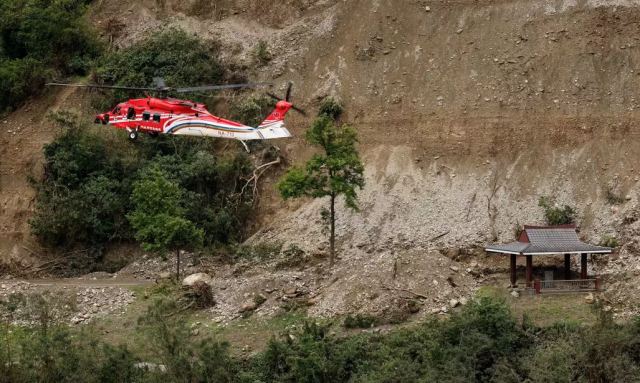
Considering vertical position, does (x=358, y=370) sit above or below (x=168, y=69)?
below

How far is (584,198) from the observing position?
55.8 m

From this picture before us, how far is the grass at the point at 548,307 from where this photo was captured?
47312mm

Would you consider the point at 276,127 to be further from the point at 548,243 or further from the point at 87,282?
the point at 548,243

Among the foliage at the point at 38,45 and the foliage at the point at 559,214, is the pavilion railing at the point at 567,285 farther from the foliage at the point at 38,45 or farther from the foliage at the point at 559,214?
the foliage at the point at 38,45

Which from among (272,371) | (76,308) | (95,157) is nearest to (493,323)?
(272,371)

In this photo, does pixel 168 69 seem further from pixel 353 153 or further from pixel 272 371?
pixel 272 371

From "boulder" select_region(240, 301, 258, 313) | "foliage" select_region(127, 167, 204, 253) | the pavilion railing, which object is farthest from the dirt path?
the pavilion railing

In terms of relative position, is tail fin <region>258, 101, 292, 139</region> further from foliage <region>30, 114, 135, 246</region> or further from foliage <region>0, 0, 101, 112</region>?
foliage <region>0, 0, 101, 112</region>

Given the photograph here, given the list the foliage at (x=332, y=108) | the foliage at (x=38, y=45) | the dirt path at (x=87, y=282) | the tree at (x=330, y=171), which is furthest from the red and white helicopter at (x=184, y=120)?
the foliage at (x=38, y=45)

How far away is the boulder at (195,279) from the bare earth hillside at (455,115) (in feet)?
16.4

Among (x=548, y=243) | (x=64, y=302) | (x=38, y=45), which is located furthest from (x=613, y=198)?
(x=38, y=45)

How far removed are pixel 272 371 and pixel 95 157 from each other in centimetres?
2026

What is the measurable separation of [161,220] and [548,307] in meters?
16.3

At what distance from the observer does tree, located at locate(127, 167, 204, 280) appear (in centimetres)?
5462
